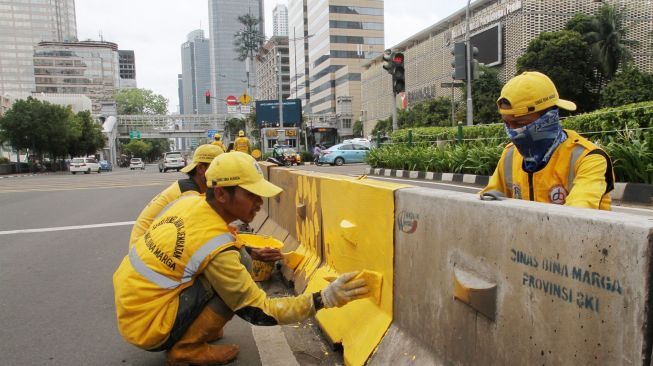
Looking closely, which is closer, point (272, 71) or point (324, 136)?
point (324, 136)

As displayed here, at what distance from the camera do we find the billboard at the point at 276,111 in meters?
44.8

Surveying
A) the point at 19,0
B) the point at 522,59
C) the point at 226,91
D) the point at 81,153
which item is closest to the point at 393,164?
the point at 522,59

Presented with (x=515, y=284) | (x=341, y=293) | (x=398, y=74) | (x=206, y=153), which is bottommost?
(x=341, y=293)

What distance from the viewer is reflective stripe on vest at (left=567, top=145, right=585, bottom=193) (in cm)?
230

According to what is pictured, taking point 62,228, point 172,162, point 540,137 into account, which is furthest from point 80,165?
point 540,137

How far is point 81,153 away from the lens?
5991 cm

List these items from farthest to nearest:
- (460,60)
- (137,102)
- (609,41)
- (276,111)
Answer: (137,102) → (276,111) → (609,41) → (460,60)

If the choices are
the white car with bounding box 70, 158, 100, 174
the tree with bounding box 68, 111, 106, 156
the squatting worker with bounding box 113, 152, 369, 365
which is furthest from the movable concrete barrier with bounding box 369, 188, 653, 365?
the tree with bounding box 68, 111, 106, 156

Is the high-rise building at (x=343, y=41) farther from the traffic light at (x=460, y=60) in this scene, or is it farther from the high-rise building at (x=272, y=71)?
the traffic light at (x=460, y=60)

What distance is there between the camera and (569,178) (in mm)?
2340

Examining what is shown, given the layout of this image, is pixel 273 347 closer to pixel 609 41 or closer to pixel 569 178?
pixel 569 178

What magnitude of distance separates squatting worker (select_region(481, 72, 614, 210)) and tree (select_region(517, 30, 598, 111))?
123 feet

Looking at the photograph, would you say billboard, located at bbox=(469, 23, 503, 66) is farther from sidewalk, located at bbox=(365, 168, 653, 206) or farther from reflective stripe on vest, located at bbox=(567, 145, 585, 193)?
reflective stripe on vest, located at bbox=(567, 145, 585, 193)

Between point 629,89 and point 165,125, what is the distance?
79.4 metres
